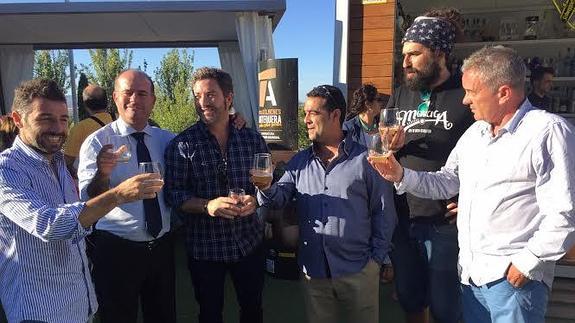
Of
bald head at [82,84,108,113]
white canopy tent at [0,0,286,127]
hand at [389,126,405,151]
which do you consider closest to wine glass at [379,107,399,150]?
hand at [389,126,405,151]

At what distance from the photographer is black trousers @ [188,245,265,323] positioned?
272 cm

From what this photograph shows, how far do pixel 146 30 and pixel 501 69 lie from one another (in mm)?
6981

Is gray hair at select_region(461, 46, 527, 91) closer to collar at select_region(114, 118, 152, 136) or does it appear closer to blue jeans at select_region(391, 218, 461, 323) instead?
blue jeans at select_region(391, 218, 461, 323)

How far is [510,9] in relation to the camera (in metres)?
6.17

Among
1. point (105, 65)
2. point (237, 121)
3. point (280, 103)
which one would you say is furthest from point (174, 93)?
point (237, 121)

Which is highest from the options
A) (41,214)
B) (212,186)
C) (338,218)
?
(41,214)

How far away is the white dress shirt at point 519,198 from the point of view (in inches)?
67.6

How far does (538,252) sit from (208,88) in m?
1.92

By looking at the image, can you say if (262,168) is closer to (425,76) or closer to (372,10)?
(425,76)

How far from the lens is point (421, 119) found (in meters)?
2.53

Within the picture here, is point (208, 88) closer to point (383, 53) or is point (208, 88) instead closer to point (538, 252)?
point (538, 252)

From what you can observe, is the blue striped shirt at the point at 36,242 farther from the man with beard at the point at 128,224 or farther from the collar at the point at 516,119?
the collar at the point at 516,119

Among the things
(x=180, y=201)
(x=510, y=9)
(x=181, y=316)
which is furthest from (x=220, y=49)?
(x=180, y=201)

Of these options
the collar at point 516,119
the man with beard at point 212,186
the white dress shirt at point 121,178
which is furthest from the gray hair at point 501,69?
the white dress shirt at point 121,178
